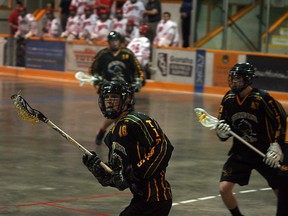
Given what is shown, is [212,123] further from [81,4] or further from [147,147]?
[81,4]

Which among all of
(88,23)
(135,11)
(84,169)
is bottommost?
(84,169)

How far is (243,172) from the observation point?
8.65 m

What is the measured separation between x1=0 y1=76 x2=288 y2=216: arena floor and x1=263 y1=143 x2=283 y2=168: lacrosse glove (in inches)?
56.7

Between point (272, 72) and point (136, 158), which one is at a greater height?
point (136, 158)

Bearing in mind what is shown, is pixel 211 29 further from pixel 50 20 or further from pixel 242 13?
pixel 50 20

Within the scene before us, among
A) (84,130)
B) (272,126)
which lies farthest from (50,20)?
(272,126)

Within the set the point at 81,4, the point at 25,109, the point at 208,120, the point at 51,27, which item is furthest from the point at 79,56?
the point at 25,109

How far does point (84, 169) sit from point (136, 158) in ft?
19.5

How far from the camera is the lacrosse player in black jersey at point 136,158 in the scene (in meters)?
6.21

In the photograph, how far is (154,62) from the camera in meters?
25.5

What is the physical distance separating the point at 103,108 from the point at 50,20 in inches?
930

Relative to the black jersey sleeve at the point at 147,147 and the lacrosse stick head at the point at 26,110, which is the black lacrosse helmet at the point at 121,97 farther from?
the lacrosse stick head at the point at 26,110

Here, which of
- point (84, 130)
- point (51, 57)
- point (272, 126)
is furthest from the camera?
point (51, 57)

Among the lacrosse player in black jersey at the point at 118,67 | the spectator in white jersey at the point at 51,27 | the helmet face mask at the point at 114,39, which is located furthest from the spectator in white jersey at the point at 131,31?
the helmet face mask at the point at 114,39
